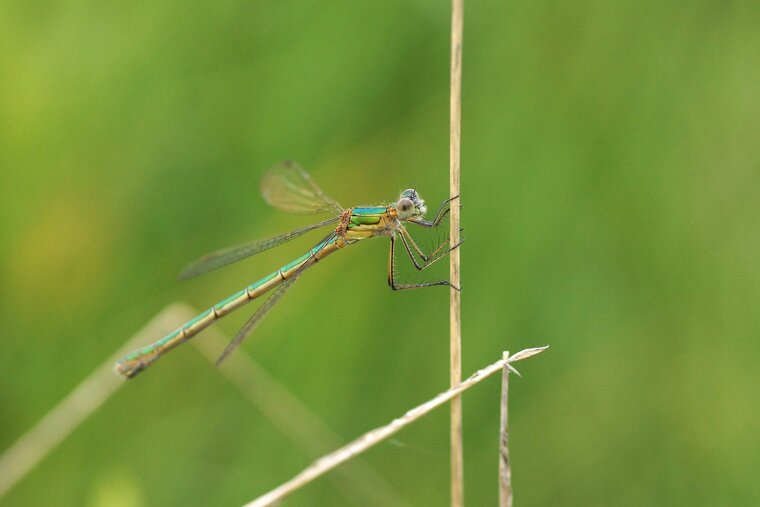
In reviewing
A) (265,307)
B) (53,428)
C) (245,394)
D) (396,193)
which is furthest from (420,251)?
(53,428)

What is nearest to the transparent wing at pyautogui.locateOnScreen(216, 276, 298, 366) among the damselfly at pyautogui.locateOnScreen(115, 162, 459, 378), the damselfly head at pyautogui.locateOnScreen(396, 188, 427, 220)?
the damselfly at pyautogui.locateOnScreen(115, 162, 459, 378)

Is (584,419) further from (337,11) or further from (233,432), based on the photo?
(337,11)

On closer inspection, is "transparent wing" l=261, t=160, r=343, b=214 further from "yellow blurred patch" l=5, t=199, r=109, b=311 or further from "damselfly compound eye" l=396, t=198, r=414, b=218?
"yellow blurred patch" l=5, t=199, r=109, b=311

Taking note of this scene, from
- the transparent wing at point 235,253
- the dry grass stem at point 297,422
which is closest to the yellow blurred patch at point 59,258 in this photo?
the dry grass stem at point 297,422

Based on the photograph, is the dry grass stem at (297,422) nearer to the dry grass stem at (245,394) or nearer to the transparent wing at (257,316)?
the dry grass stem at (245,394)

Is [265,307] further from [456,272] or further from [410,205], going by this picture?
[456,272]

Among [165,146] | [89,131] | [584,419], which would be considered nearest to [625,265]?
[584,419]

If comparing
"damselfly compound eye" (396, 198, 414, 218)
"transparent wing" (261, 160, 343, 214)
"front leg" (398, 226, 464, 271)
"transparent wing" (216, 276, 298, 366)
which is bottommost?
"transparent wing" (216, 276, 298, 366)
